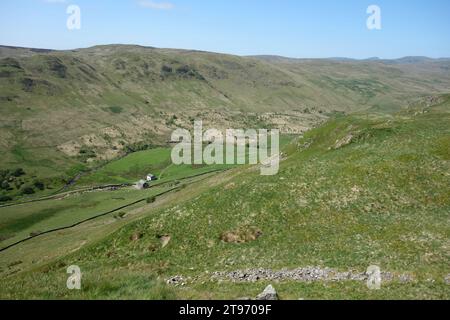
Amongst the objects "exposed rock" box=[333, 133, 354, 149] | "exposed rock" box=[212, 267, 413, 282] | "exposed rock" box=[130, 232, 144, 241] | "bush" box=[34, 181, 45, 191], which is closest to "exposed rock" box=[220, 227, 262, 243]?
"exposed rock" box=[212, 267, 413, 282]

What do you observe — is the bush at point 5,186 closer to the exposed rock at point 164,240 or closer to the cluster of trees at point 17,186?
the cluster of trees at point 17,186

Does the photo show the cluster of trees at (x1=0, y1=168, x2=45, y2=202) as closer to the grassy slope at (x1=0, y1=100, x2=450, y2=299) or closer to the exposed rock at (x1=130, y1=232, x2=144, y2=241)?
the grassy slope at (x1=0, y1=100, x2=450, y2=299)

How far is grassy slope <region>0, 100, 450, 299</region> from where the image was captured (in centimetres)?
2514

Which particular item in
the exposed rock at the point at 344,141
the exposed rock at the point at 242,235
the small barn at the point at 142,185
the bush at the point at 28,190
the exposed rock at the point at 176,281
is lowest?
the bush at the point at 28,190

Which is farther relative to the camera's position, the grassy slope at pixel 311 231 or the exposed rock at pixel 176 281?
the exposed rock at pixel 176 281

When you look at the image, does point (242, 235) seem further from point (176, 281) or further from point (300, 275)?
point (300, 275)

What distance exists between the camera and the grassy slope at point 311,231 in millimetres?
25141

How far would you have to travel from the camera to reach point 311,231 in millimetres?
39781

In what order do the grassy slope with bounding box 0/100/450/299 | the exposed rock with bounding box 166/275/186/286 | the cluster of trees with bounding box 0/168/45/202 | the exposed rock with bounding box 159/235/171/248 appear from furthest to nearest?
the cluster of trees with bounding box 0/168/45/202
the exposed rock with bounding box 159/235/171/248
the exposed rock with bounding box 166/275/186/286
the grassy slope with bounding box 0/100/450/299

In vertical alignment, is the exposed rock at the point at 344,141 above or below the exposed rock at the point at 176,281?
above

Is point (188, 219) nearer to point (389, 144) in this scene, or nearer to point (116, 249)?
point (116, 249)

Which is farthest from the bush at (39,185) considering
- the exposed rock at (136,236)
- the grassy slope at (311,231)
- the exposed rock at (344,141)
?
the exposed rock at (344,141)

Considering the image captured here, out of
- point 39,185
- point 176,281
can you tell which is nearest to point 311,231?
point 176,281

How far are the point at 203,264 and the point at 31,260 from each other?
45.9m
